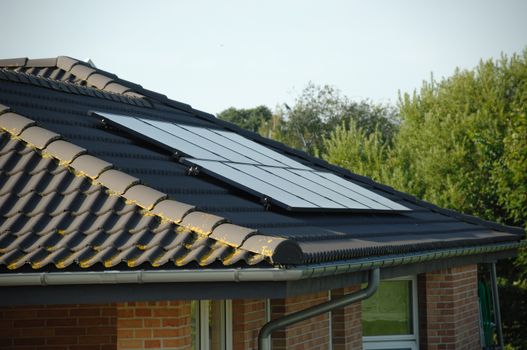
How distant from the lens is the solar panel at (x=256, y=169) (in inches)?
341

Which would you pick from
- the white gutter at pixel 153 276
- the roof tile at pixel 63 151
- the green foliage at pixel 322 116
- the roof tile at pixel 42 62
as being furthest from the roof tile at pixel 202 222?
the green foliage at pixel 322 116

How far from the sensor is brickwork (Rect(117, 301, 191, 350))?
21.7 feet

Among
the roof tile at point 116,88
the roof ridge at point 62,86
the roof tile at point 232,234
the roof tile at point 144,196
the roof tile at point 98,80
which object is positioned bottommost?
the roof tile at point 232,234

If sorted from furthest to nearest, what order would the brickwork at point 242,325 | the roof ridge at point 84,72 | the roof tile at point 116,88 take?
the roof ridge at point 84,72 → the roof tile at point 116,88 → the brickwork at point 242,325

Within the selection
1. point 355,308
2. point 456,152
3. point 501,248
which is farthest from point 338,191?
point 456,152

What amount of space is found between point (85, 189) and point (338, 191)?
14.5 feet

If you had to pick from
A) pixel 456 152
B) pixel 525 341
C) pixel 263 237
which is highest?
pixel 456 152

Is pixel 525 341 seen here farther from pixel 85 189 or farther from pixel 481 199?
pixel 85 189

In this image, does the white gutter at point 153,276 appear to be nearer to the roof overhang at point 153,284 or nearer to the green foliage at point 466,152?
the roof overhang at point 153,284

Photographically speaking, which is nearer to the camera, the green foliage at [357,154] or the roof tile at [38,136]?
the roof tile at [38,136]

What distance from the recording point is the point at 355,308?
1068cm

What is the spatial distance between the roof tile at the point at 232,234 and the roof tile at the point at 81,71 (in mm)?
6436

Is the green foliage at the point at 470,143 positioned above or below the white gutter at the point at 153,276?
above

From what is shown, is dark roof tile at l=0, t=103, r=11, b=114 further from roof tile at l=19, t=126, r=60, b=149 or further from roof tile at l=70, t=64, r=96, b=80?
roof tile at l=70, t=64, r=96, b=80
